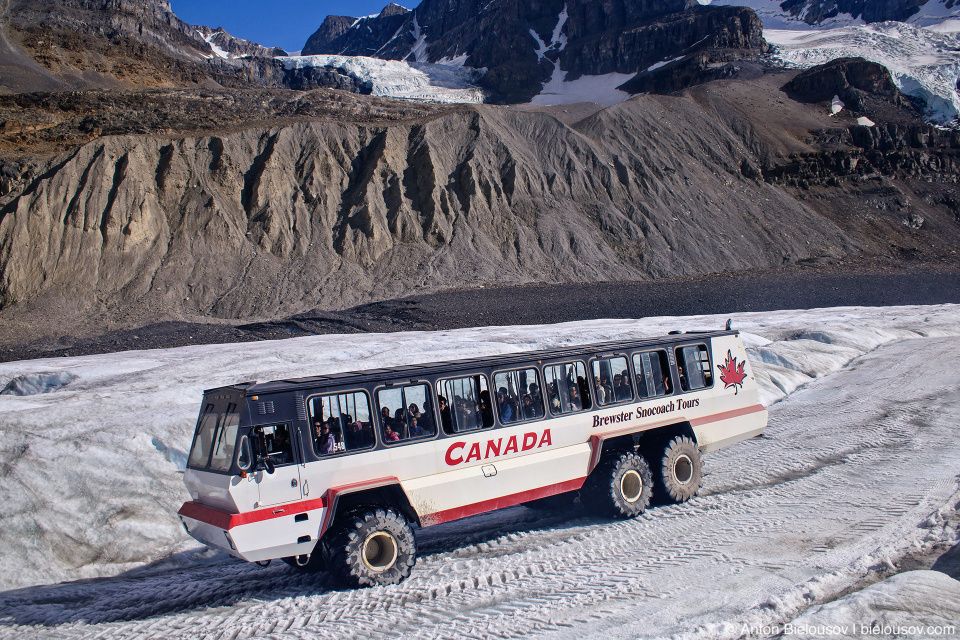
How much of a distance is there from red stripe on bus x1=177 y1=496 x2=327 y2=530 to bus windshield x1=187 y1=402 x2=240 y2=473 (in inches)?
17.6

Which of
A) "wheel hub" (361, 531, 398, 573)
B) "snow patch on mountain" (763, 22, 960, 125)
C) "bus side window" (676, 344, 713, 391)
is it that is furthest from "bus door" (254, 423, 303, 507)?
"snow patch on mountain" (763, 22, 960, 125)

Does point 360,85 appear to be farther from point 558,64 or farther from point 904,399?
point 904,399

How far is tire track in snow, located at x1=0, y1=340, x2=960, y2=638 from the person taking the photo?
6.11 metres

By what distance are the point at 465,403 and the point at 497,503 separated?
4.41 feet

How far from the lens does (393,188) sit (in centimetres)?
4609

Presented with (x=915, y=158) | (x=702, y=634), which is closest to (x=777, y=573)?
(x=702, y=634)

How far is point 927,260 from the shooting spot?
157 feet

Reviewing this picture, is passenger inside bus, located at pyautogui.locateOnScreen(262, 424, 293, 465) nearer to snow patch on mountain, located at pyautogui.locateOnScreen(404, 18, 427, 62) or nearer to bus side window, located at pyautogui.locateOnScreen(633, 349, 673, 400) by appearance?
bus side window, located at pyautogui.locateOnScreen(633, 349, 673, 400)

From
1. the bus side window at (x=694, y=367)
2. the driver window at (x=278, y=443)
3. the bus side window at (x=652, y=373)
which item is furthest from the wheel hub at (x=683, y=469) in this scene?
the driver window at (x=278, y=443)

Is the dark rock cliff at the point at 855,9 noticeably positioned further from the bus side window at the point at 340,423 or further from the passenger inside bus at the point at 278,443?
the passenger inside bus at the point at 278,443

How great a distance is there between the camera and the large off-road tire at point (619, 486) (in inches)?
349

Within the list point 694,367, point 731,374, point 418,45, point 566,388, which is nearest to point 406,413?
point 566,388

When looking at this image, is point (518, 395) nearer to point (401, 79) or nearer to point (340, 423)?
point (340, 423)

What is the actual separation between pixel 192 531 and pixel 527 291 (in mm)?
31014
